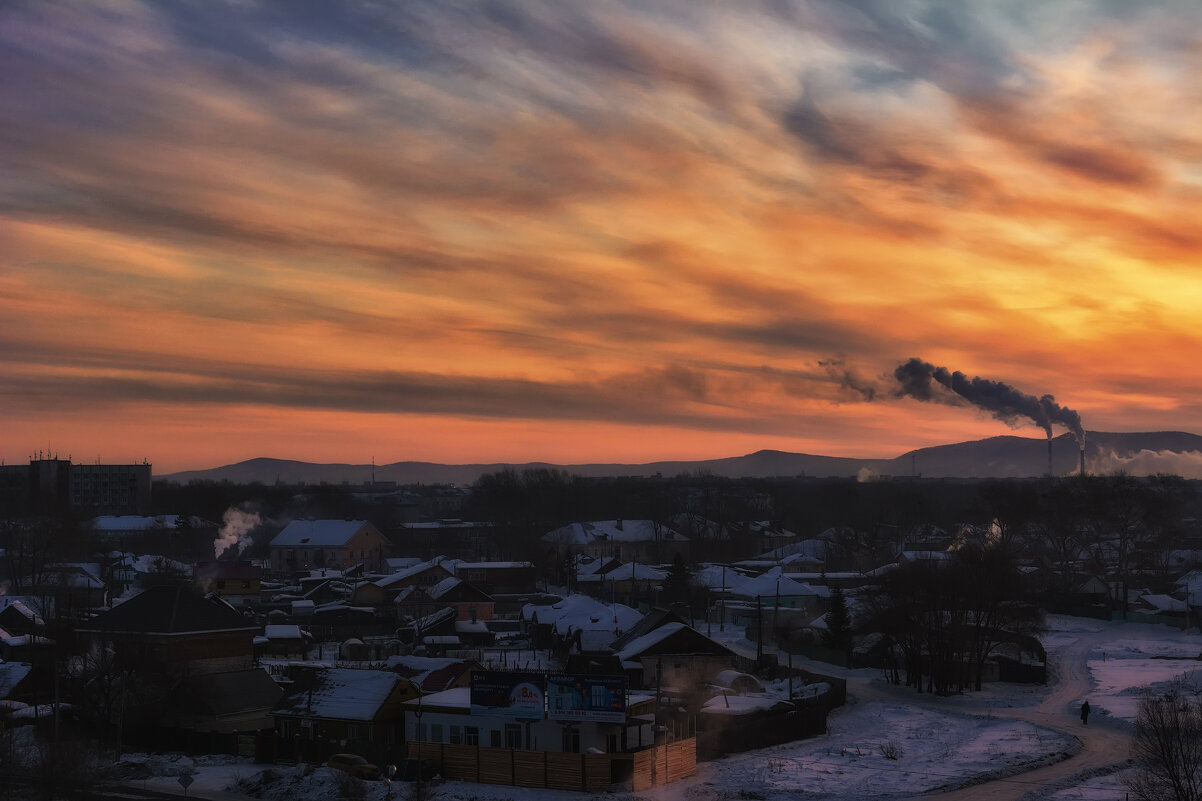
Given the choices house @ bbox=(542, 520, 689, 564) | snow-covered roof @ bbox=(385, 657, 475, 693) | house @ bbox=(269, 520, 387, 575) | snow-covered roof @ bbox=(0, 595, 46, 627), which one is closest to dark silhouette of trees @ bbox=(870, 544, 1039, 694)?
snow-covered roof @ bbox=(385, 657, 475, 693)

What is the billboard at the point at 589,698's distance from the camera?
36125mm

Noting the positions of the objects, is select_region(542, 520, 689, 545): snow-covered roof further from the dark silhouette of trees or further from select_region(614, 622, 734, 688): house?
the dark silhouette of trees

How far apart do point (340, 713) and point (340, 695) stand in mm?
1256

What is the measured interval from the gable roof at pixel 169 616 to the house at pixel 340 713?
27.9ft

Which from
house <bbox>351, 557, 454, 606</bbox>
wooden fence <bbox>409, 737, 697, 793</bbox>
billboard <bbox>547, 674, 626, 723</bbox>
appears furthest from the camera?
house <bbox>351, 557, 454, 606</bbox>

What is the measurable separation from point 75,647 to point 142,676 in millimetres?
6243

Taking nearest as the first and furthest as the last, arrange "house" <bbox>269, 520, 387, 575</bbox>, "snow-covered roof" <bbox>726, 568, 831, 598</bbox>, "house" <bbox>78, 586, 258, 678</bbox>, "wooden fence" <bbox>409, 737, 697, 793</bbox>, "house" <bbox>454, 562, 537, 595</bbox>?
"wooden fence" <bbox>409, 737, 697, 793</bbox>, "house" <bbox>78, 586, 258, 678</bbox>, "snow-covered roof" <bbox>726, 568, 831, 598</bbox>, "house" <bbox>454, 562, 537, 595</bbox>, "house" <bbox>269, 520, 387, 575</bbox>

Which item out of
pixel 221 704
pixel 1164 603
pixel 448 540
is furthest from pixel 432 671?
pixel 448 540

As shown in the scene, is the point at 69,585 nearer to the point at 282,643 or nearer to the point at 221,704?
the point at 282,643

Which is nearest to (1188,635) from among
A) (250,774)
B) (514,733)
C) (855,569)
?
(855,569)

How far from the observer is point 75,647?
49781mm

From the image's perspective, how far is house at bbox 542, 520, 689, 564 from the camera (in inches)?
5094

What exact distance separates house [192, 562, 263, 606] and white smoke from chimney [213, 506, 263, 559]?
34.9m

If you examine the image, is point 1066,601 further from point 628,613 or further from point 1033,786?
point 1033,786
